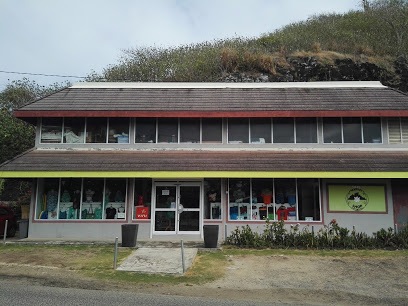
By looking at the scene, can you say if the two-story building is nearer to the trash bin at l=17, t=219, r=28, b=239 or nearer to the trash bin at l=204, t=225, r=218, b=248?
the trash bin at l=17, t=219, r=28, b=239

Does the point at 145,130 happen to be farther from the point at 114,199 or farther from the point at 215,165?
the point at 215,165

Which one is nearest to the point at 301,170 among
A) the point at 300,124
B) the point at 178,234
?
the point at 300,124

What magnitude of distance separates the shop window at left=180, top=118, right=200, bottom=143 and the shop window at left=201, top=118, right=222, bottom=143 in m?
0.27

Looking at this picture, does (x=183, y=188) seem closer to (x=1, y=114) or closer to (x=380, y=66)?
(x=1, y=114)

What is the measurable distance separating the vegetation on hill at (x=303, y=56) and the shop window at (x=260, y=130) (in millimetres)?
11765

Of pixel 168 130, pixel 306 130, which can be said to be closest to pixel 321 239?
pixel 306 130

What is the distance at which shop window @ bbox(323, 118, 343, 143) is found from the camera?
17.3 metres

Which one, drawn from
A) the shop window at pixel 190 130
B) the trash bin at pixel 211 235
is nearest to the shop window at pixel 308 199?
the trash bin at pixel 211 235

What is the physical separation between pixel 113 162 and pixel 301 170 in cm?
818

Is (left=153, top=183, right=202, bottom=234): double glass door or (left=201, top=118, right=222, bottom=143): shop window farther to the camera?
(left=201, top=118, right=222, bottom=143): shop window

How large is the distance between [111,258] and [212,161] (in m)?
6.01

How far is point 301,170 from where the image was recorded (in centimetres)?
1498

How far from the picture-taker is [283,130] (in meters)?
17.5

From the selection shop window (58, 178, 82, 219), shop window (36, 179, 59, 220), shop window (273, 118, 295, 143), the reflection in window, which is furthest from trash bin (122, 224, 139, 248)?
the reflection in window
